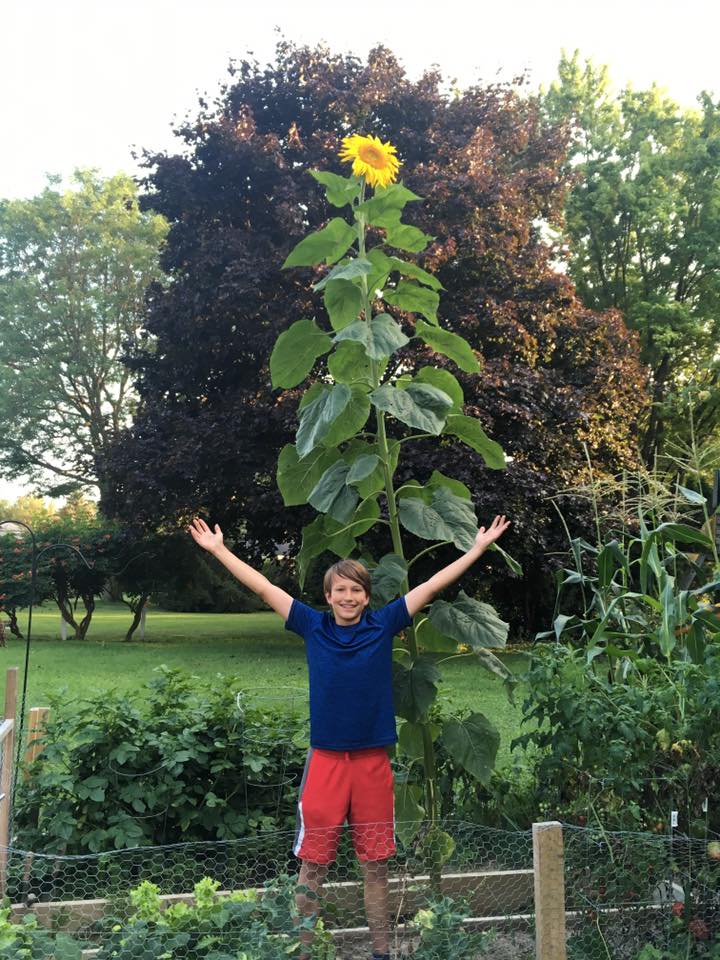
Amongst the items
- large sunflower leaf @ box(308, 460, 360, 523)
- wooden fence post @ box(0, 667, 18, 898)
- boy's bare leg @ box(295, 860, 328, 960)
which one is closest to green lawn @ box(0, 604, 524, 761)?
wooden fence post @ box(0, 667, 18, 898)

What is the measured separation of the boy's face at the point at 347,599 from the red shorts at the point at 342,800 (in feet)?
1.37

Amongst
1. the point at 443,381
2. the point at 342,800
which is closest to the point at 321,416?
the point at 443,381

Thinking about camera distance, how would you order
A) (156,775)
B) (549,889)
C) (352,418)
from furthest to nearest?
(156,775) < (352,418) < (549,889)

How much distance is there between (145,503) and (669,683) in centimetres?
1190

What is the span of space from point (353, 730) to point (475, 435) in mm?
1188

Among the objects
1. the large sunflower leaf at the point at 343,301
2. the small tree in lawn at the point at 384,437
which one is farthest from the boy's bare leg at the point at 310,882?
the large sunflower leaf at the point at 343,301

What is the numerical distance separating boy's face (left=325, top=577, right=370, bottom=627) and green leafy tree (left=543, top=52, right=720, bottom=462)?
16.8 meters

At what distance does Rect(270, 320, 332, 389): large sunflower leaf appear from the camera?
356cm

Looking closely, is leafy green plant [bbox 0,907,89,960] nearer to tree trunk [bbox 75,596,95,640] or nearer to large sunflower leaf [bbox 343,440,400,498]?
large sunflower leaf [bbox 343,440,400,498]

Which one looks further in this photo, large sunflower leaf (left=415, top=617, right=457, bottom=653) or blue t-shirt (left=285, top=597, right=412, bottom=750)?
large sunflower leaf (left=415, top=617, right=457, bottom=653)

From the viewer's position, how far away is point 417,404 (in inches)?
134

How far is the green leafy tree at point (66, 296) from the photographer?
25.7 metres

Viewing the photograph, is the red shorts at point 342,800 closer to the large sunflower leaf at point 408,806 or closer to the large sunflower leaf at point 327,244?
the large sunflower leaf at point 408,806

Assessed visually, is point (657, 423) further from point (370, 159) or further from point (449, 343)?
point (370, 159)
